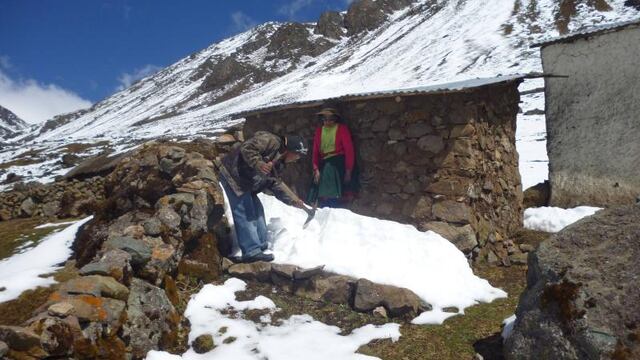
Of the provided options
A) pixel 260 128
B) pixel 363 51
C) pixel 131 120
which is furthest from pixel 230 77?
pixel 260 128

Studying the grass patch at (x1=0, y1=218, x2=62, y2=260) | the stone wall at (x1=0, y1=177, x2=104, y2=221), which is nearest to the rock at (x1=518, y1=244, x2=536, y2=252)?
the grass patch at (x1=0, y1=218, x2=62, y2=260)

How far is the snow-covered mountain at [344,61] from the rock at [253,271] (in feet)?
138

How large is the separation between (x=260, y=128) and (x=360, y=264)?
4.60 m

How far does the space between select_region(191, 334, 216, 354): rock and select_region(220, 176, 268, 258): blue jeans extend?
6.16 feet

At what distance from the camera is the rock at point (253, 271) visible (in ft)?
21.7

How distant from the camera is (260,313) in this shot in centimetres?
579

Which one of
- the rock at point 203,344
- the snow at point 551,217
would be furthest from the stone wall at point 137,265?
the snow at point 551,217

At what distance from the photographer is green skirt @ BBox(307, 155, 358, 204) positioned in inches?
331

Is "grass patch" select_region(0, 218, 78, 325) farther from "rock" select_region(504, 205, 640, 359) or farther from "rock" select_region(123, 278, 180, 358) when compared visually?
"rock" select_region(504, 205, 640, 359)

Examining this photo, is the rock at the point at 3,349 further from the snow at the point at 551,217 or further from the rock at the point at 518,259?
the snow at the point at 551,217

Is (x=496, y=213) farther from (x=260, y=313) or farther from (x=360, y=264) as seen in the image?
(x=260, y=313)

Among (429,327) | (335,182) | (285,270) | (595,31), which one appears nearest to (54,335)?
(285,270)

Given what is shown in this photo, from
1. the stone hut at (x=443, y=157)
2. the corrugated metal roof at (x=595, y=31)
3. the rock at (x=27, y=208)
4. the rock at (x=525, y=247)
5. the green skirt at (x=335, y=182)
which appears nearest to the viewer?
the stone hut at (x=443, y=157)

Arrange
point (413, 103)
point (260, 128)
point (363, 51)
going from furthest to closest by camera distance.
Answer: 1. point (363, 51)
2. point (260, 128)
3. point (413, 103)
